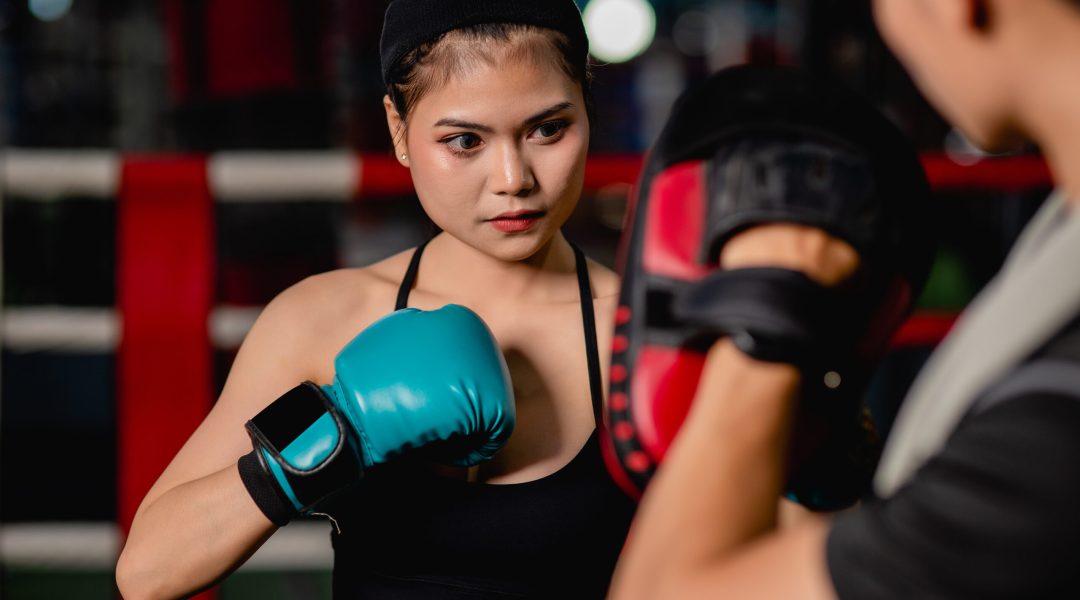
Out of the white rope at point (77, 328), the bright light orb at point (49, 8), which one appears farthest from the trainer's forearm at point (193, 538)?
the bright light orb at point (49, 8)

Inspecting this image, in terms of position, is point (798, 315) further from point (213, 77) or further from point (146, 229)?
point (213, 77)

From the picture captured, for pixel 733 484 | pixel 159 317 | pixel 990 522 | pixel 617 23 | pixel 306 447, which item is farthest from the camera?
pixel 617 23

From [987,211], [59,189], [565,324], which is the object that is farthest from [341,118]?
[565,324]

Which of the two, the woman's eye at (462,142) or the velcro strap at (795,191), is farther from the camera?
the woman's eye at (462,142)

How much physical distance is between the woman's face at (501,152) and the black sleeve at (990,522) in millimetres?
622

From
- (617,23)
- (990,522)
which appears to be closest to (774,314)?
(990,522)

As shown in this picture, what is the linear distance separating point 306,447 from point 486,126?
0.40 m

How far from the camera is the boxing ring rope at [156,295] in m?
1.61

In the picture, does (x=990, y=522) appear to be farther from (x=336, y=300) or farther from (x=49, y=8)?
(x=49, y=8)

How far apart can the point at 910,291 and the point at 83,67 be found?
5.17 meters

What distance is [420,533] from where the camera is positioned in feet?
3.61

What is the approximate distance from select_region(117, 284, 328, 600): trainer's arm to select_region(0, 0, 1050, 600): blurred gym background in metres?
0.53

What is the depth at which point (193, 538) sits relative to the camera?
1.00 meters

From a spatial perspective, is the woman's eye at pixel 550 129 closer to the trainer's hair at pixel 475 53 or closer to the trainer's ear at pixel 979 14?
the trainer's hair at pixel 475 53
